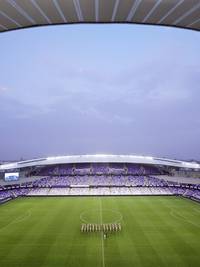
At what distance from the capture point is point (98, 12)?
4.11 m

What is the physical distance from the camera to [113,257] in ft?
77.7

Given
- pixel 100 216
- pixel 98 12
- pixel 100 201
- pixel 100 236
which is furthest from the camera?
pixel 100 201

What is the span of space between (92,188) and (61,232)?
36296 mm

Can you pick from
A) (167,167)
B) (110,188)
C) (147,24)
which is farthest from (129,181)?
(147,24)

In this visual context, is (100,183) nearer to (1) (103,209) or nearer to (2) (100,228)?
(1) (103,209)

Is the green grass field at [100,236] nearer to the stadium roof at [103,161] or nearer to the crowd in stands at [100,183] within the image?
the crowd in stands at [100,183]

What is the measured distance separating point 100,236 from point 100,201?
24.6m

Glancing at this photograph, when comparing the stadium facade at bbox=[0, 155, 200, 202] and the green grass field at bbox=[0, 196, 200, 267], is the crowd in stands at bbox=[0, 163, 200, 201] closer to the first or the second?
the stadium facade at bbox=[0, 155, 200, 202]

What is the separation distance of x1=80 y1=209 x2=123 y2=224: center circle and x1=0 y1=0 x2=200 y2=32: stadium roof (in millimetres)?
34499

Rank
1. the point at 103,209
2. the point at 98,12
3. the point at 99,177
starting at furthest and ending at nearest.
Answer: the point at 99,177, the point at 103,209, the point at 98,12

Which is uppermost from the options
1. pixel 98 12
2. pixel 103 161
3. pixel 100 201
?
pixel 98 12

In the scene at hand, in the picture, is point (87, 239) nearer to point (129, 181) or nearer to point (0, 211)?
point (0, 211)

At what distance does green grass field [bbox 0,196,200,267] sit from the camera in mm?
23391

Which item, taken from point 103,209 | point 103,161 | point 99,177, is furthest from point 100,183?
point 103,209
